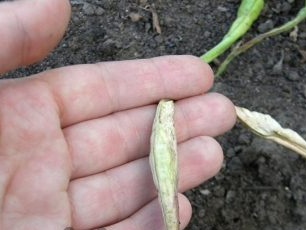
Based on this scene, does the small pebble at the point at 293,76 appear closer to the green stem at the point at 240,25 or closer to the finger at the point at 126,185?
the green stem at the point at 240,25

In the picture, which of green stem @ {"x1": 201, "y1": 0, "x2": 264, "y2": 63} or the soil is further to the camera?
green stem @ {"x1": 201, "y1": 0, "x2": 264, "y2": 63}

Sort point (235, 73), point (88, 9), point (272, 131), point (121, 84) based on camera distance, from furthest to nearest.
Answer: point (88, 9)
point (235, 73)
point (272, 131)
point (121, 84)

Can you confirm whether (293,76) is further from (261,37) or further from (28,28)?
(28,28)

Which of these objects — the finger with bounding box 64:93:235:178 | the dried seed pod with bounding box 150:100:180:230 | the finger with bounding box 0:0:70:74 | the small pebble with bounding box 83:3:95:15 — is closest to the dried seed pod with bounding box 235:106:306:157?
the finger with bounding box 64:93:235:178

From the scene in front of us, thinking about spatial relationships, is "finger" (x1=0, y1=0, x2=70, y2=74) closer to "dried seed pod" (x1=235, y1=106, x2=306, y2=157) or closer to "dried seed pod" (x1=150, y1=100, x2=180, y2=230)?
"dried seed pod" (x1=150, y1=100, x2=180, y2=230)

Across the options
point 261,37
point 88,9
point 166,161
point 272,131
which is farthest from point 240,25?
point 166,161
